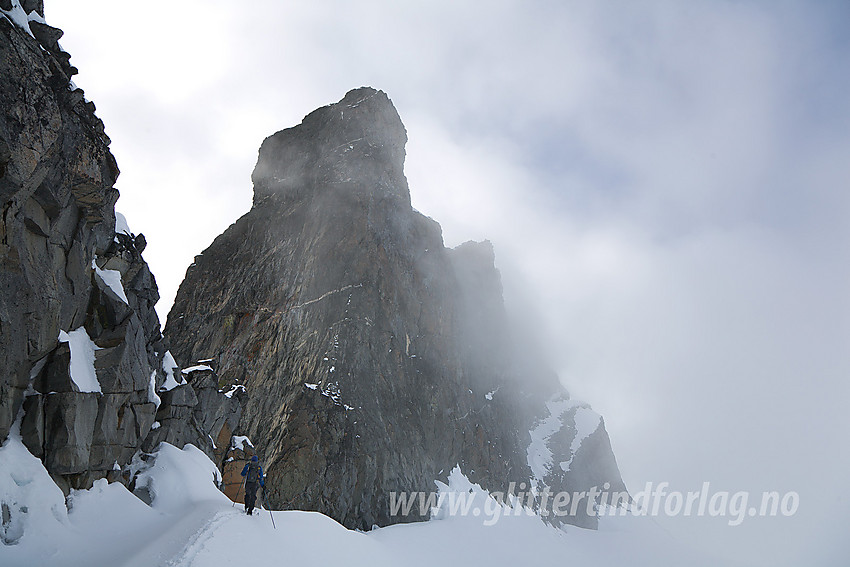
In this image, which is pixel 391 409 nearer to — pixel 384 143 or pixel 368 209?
pixel 368 209

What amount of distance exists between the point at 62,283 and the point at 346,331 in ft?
79.8

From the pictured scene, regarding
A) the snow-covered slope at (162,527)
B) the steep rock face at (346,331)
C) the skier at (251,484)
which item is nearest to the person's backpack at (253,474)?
the skier at (251,484)

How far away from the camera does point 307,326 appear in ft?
124

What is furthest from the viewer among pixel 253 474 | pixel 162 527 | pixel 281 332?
pixel 281 332

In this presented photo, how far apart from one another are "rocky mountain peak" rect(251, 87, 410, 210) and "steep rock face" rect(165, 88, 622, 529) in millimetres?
143

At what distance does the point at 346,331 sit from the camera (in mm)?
36938

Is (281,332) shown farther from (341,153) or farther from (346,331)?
(341,153)

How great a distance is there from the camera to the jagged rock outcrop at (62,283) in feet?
36.1

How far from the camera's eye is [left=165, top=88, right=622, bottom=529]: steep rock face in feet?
105

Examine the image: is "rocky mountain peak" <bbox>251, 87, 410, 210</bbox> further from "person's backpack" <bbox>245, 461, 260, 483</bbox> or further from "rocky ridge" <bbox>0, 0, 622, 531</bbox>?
"person's backpack" <bbox>245, 461, 260, 483</bbox>

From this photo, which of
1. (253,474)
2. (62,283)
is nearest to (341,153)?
(62,283)

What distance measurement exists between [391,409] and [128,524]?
2512 cm

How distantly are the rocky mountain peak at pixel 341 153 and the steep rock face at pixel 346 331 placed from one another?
14 centimetres


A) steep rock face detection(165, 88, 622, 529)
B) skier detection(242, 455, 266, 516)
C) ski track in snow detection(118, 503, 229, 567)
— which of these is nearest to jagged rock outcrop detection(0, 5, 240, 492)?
ski track in snow detection(118, 503, 229, 567)
